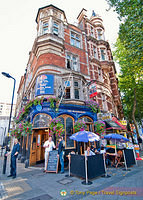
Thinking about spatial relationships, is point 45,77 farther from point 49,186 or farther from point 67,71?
point 49,186

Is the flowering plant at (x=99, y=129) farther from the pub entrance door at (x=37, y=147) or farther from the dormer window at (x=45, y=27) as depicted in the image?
the dormer window at (x=45, y=27)

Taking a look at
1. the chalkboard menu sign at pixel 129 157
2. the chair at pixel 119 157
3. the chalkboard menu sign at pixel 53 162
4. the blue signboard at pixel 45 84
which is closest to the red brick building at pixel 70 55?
the blue signboard at pixel 45 84

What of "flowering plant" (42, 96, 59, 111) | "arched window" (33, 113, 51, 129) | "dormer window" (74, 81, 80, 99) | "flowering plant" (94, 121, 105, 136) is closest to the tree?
"dormer window" (74, 81, 80, 99)

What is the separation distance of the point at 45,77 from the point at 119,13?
1002 cm

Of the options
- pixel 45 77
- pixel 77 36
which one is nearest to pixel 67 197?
pixel 45 77

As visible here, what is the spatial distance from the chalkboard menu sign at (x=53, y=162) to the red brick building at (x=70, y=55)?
17.3 ft

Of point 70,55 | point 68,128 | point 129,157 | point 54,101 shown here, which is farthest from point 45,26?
point 129,157

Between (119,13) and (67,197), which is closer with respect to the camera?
(67,197)

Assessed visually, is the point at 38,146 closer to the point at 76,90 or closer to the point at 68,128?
the point at 68,128

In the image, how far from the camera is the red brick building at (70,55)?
12680mm

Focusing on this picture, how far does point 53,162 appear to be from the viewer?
7363 mm

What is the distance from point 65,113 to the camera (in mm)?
11070

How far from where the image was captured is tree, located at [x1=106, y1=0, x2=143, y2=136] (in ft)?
26.6

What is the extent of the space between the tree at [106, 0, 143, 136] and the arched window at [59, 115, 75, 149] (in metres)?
7.80
